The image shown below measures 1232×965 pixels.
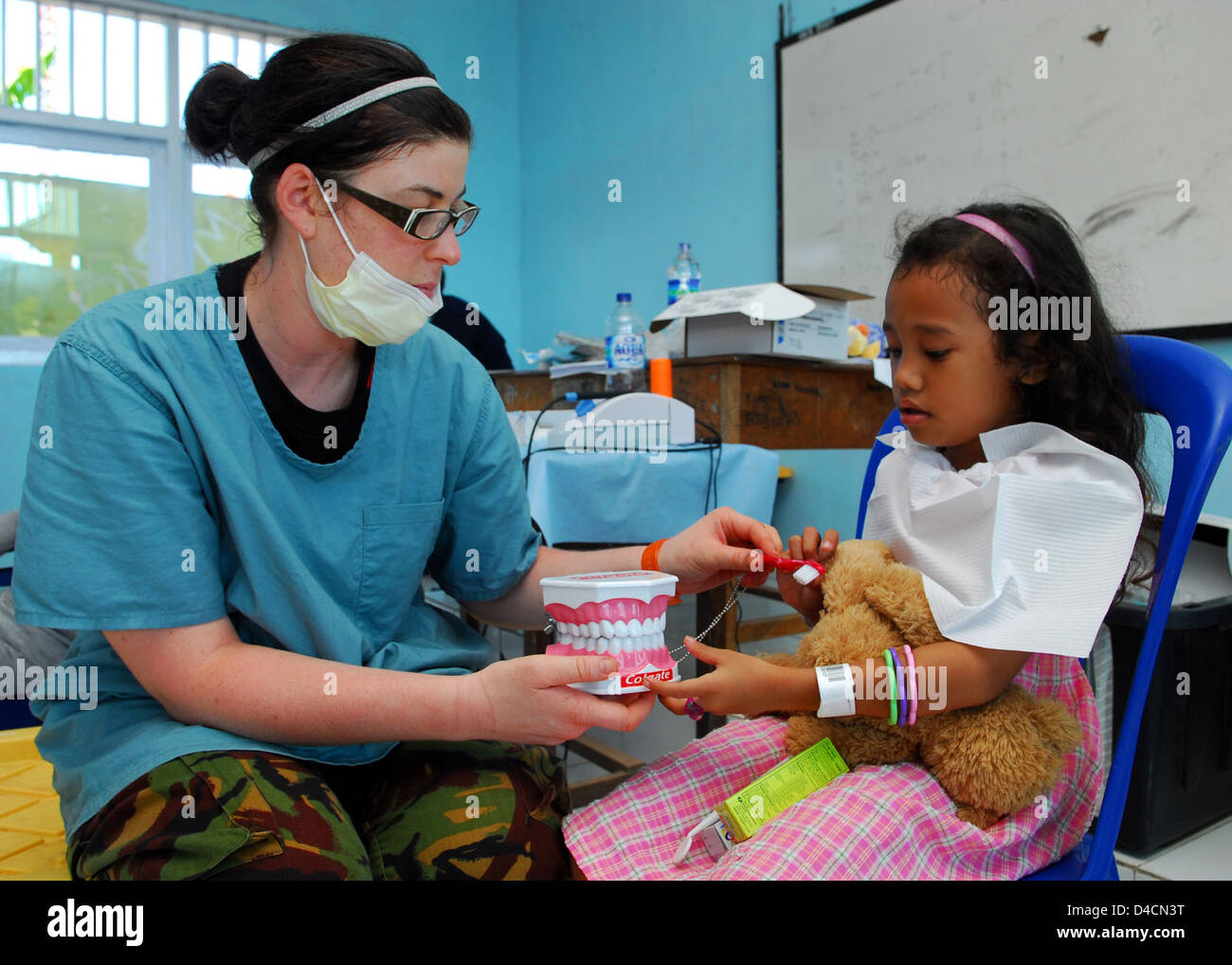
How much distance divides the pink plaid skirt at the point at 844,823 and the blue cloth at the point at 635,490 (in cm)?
102

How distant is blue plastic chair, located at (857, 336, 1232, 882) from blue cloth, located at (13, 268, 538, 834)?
0.70 meters

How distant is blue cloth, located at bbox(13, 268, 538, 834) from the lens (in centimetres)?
88

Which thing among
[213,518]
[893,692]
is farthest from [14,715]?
[893,692]

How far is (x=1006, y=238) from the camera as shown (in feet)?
3.59

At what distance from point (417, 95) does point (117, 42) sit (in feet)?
14.6

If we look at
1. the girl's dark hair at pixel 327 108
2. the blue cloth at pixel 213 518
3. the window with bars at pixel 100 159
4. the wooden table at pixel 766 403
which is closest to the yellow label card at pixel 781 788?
the blue cloth at pixel 213 518

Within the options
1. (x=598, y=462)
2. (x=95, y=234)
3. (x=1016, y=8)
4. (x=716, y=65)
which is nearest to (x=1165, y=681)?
(x=598, y=462)

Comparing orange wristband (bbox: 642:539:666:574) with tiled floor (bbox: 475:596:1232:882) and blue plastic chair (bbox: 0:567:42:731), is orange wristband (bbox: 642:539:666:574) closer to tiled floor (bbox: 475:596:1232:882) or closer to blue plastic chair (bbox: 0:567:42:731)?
tiled floor (bbox: 475:596:1232:882)

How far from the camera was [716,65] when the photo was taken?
151 inches

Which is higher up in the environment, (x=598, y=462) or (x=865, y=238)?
(x=865, y=238)

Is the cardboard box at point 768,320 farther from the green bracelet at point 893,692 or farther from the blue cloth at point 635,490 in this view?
the green bracelet at point 893,692

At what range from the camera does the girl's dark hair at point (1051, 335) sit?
1049mm

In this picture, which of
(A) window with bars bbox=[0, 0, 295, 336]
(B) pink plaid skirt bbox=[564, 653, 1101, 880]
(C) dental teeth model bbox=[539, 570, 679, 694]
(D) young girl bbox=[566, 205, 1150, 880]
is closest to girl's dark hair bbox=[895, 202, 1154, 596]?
(D) young girl bbox=[566, 205, 1150, 880]

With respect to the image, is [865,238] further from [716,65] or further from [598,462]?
[598,462]
